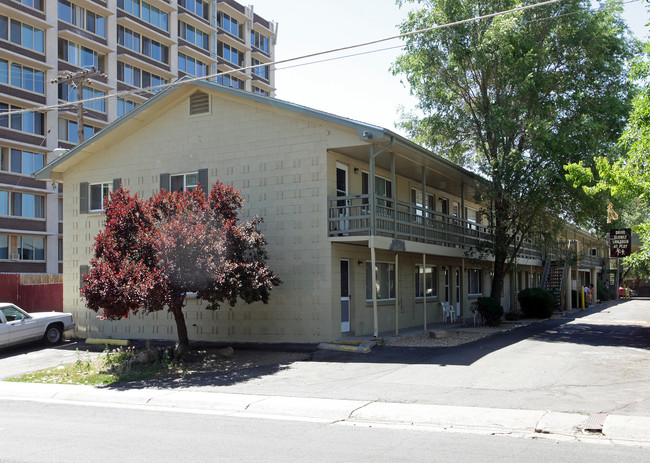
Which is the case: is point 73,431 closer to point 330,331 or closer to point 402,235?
point 330,331

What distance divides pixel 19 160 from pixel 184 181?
26136 mm

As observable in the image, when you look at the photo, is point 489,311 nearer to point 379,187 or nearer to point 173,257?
point 379,187

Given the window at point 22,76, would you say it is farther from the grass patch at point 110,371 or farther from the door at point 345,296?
the door at point 345,296

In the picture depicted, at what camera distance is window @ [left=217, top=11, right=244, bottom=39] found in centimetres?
6355

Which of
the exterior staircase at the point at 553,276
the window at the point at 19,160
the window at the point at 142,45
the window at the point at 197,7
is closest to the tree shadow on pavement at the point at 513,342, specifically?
the exterior staircase at the point at 553,276

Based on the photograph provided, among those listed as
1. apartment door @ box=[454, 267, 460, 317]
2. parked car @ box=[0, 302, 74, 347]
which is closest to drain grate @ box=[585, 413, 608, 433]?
parked car @ box=[0, 302, 74, 347]

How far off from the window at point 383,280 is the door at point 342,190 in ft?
7.46

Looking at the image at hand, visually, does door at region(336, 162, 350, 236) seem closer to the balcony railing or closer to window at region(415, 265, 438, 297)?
the balcony railing

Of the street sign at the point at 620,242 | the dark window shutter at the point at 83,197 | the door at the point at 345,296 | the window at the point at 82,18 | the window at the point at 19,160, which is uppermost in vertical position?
the window at the point at 82,18

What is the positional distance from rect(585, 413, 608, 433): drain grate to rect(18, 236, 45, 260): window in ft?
131

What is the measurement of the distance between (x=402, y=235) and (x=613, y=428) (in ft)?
37.2

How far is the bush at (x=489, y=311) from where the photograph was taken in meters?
23.5

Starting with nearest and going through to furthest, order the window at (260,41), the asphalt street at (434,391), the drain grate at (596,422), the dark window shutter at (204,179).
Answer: the drain grate at (596,422) → the asphalt street at (434,391) → the dark window shutter at (204,179) → the window at (260,41)

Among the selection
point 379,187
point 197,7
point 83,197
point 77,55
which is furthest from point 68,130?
point 379,187
